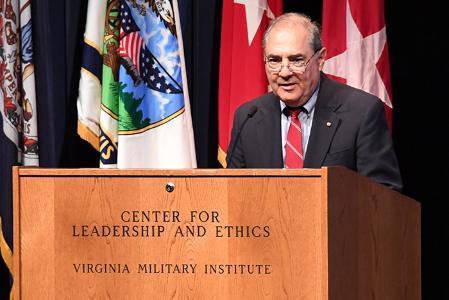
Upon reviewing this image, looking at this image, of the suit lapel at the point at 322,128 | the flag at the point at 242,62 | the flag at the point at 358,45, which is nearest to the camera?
the suit lapel at the point at 322,128

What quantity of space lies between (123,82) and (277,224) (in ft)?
7.93

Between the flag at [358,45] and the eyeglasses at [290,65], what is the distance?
3.67 feet

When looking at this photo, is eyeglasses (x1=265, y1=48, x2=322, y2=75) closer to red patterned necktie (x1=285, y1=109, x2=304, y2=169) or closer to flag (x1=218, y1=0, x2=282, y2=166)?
red patterned necktie (x1=285, y1=109, x2=304, y2=169)

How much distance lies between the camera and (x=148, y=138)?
4.50 meters

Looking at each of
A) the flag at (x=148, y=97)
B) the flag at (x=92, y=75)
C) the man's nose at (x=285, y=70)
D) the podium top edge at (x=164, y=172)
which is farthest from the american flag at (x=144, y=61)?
the podium top edge at (x=164, y=172)

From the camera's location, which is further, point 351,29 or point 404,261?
point 351,29

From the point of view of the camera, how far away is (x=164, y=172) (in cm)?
227

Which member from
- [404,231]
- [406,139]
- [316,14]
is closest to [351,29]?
[316,14]

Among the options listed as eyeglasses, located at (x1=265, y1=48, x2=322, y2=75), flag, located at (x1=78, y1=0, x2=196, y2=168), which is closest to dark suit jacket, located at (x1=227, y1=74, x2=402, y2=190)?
eyeglasses, located at (x1=265, y1=48, x2=322, y2=75)

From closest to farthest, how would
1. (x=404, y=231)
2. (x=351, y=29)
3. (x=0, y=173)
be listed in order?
(x=404, y=231), (x=351, y=29), (x=0, y=173)

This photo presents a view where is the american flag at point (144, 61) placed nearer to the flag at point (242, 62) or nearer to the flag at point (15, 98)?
the flag at point (242, 62)

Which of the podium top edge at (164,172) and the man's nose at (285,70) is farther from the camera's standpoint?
the man's nose at (285,70)

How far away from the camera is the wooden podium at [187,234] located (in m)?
2.21

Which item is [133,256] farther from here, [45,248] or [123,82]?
[123,82]
